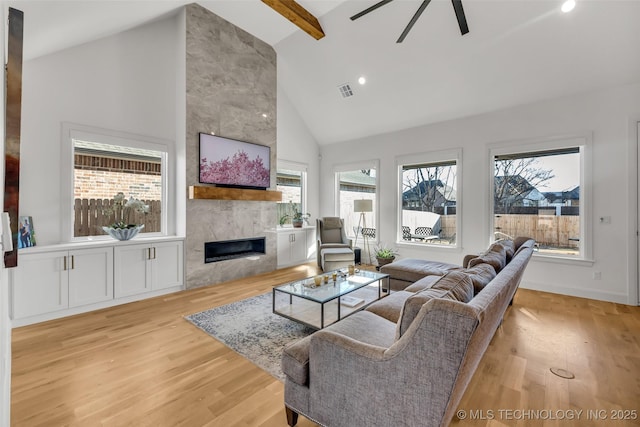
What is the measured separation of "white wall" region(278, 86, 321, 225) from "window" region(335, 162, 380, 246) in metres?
0.57

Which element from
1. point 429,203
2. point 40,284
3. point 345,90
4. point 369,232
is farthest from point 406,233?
point 40,284

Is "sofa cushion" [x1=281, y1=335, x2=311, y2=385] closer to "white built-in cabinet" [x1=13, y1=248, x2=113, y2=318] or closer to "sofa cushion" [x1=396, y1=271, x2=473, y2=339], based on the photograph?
"sofa cushion" [x1=396, y1=271, x2=473, y2=339]

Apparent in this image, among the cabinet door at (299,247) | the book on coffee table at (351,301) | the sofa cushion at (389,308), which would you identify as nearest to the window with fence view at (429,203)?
the cabinet door at (299,247)

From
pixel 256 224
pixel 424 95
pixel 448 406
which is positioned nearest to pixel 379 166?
pixel 424 95

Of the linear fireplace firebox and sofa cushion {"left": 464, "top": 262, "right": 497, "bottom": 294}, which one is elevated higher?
sofa cushion {"left": 464, "top": 262, "right": 497, "bottom": 294}

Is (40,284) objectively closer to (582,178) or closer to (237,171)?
(237,171)

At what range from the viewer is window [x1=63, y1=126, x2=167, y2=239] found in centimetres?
A: 348

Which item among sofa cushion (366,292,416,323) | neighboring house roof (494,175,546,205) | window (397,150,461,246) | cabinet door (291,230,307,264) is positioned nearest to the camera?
sofa cushion (366,292,416,323)

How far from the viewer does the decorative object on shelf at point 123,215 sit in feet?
11.7

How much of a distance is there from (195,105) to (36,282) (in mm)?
2936

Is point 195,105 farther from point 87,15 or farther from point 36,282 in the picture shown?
point 36,282

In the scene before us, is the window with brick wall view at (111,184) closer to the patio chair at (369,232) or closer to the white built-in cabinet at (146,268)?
the white built-in cabinet at (146,268)

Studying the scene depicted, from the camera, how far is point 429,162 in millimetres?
5148

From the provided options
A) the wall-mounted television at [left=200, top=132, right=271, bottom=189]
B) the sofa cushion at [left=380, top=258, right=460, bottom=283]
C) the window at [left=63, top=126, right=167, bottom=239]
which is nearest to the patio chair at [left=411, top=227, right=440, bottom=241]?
the sofa cushion at [left=380, top=258, right=460, bottom=283]
